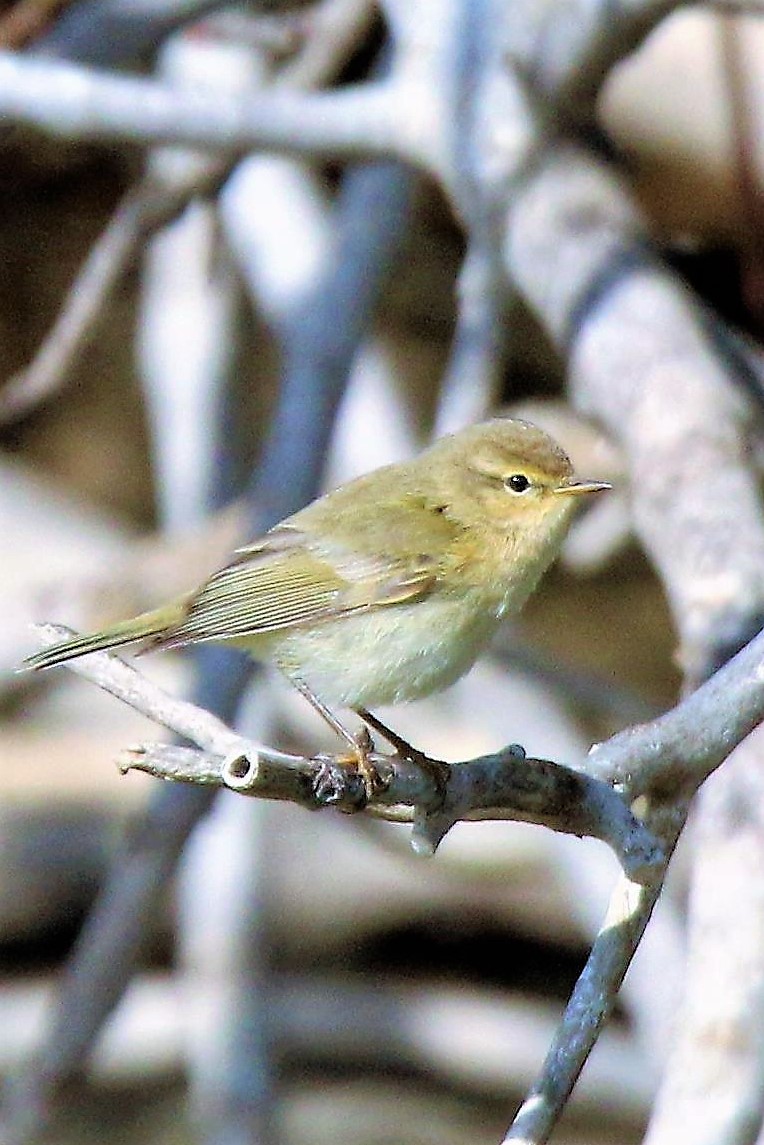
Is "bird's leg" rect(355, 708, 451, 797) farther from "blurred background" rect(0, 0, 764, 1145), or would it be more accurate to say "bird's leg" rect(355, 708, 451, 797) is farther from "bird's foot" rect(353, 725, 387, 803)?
"blurred background" rect(0, 0, 764, 1145)

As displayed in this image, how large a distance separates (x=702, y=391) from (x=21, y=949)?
357cm

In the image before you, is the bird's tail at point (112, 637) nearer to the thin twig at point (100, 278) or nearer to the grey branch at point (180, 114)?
the grey branch at point (180, 114)

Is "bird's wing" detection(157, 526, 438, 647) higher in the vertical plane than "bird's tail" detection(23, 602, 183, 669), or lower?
higher

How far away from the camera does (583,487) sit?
2850 millimetres

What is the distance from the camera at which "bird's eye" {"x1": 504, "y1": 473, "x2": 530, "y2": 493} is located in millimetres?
2875

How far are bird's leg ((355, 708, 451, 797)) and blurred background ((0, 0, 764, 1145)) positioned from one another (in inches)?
41.2

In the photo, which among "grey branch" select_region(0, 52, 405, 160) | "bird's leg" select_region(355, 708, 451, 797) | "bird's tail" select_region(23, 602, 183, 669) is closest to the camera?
"bird's leg" select_region(355, 708, 451, 797)

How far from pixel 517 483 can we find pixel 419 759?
895 mm

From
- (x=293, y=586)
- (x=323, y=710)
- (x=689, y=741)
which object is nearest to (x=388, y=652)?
(x=323, y=710)

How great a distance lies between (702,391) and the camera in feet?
9.46

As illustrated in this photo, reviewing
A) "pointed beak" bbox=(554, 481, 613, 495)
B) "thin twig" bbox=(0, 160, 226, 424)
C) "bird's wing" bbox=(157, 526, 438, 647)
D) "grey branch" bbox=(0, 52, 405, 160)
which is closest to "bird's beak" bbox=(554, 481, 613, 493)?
"pointed beak" bbox=(554, 481, 613, 495)

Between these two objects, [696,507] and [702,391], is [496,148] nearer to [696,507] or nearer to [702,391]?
[702,391]

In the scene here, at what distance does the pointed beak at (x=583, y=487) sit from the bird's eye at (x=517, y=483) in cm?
6

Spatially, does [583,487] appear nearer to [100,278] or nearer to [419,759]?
[419,759]
